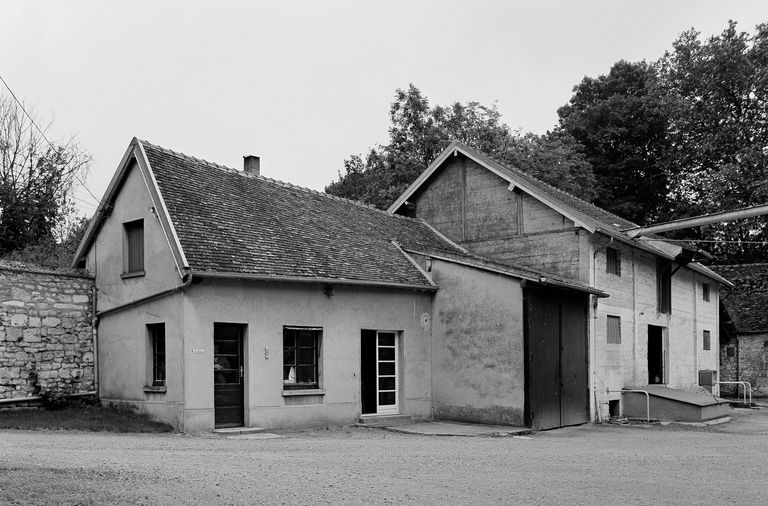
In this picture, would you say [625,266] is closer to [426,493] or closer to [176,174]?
[176,174]

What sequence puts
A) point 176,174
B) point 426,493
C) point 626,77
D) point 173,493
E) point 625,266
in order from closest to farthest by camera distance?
1. point 173,493
2. point 426,493
3. point 176,174
4. point 625,266
5. point 626,77

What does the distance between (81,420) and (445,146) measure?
2514cm

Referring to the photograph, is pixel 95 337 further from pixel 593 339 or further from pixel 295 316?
pixel 593 339

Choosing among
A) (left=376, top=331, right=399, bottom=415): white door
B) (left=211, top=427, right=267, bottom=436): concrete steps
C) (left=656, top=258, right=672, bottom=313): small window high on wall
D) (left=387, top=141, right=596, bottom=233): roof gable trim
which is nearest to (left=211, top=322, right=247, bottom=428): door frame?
(left=211, top=427, right=267, bottom=436): concrete steps

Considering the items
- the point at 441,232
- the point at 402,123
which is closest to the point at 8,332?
the point at 441,232

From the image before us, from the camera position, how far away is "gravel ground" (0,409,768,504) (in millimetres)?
8086

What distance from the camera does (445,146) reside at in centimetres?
3722

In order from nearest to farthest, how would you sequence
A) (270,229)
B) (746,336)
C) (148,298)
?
(148,298)
(270,229)
(746,336)

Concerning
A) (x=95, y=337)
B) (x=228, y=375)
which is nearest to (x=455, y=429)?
(x=228, y=375)

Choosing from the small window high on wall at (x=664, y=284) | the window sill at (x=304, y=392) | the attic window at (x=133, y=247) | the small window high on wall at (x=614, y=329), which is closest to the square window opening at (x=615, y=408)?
the small window high on wall at (x=614, y=329)

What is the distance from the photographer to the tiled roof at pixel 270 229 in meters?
16.0

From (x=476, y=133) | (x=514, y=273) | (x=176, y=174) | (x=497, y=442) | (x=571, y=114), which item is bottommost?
(x=497, y=442)

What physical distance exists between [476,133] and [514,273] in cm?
2044

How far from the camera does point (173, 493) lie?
790 centimetres
